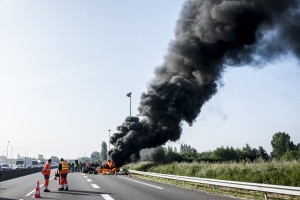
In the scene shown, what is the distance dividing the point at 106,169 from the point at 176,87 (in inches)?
495

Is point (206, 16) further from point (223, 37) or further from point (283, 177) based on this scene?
point (283, 177)

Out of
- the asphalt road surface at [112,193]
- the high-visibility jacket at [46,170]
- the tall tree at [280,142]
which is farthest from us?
the tall tree at [280,142]

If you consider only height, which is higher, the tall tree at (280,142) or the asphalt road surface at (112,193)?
the tall tree at (280,142)

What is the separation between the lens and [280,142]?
126 m

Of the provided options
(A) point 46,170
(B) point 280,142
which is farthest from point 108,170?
(B) point 280,142

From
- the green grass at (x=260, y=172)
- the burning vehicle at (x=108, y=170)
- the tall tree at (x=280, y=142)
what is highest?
the tall tree at (x=280, y=142)

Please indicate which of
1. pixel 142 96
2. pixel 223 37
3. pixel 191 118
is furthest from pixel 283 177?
pixel 142 96

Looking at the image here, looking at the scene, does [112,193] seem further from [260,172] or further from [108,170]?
[108,170]

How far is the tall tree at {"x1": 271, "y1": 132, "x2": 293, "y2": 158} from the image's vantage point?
125 meters

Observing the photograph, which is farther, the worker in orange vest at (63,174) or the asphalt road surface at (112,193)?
the worker in orange vest at (63,174)

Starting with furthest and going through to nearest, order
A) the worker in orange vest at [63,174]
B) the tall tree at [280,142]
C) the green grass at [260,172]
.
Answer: the tall tree at [280,142], the worker in orange vest at [63,174], the green grass at [260,172]

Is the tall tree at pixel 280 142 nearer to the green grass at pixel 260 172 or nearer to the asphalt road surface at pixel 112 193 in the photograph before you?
the green grass at pixel 260 172

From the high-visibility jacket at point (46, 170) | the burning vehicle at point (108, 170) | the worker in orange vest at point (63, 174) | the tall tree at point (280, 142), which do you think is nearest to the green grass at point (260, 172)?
the worker in orange vest at point (63, 174)

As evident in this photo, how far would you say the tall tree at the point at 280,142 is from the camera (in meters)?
125
